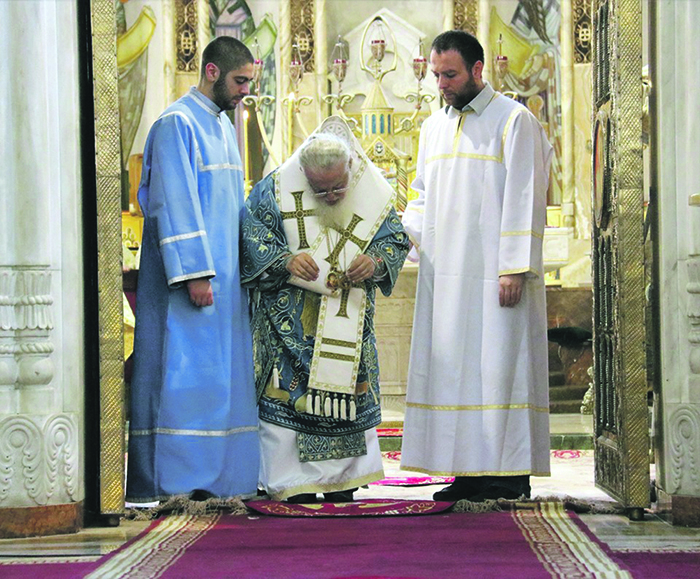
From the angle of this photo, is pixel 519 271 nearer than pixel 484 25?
Yes

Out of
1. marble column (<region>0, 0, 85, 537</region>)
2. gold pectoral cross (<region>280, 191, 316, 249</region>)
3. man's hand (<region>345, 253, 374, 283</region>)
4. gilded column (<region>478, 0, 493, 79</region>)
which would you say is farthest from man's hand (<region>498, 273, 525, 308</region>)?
gilded column (<region>478, 0, 493, 79</region>)

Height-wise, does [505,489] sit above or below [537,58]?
below

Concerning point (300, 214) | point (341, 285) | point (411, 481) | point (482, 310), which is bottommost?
point (411, 481)

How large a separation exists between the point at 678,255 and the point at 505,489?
1284 mm

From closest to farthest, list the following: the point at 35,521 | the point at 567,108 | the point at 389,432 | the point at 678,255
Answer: the point at 35,521, the point at 678,255, the point at 389,432, the point at 567,108

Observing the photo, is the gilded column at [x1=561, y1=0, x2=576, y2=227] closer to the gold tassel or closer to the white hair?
the white hair

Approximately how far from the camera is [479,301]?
6414 mm

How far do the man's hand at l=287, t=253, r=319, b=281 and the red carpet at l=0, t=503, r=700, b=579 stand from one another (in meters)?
1.10

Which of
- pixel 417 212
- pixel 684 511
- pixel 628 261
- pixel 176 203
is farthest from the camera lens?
pixel 417 212

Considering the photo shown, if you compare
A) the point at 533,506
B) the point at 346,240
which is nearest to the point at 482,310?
the point at 346,240

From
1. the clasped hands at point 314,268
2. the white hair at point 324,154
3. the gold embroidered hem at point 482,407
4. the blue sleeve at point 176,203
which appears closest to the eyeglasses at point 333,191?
the white hair at point 324,154

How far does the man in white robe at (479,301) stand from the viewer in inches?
248

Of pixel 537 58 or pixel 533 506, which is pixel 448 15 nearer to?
pixel 537 58

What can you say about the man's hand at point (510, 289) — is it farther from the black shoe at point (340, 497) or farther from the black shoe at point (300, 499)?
the black shoe at point (300, 499)
